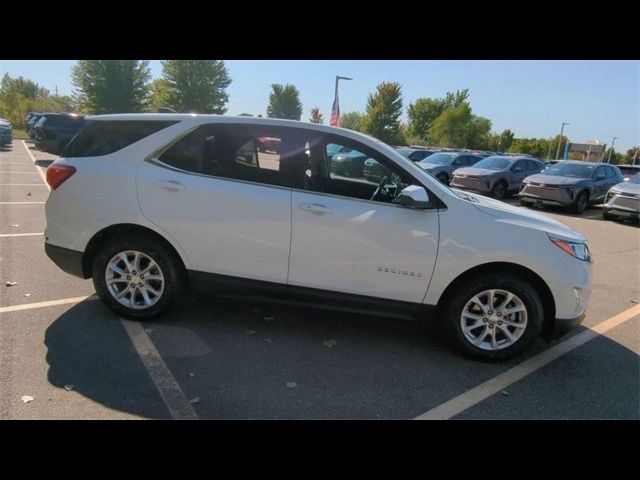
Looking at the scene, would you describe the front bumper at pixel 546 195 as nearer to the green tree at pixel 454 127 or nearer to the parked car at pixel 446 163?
the parked car at pixel 446 163

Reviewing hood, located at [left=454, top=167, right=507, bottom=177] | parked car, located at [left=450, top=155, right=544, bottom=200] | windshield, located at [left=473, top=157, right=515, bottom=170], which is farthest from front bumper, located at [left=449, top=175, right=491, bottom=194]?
windshield, located at [left=473, top=157, right=515, bottom=170]

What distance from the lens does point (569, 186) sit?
1283 cm

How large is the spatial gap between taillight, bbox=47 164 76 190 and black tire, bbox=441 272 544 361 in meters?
3.39

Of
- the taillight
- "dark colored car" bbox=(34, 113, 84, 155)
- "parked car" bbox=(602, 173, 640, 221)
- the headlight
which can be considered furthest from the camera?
"dark colored car" bbox=(34, 113, 84, 155)

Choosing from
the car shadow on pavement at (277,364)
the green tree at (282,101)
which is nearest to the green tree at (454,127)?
the green tree at (282,101)

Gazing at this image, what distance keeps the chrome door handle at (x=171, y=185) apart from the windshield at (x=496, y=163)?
45.9 ft

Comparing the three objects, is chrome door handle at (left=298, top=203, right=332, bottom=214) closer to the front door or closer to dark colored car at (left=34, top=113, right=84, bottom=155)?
the front door

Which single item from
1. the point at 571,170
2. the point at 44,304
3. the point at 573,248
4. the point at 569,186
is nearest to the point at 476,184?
the point at 569,186

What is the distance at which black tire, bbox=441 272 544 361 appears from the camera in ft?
11.4

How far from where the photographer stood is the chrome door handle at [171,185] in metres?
3.64

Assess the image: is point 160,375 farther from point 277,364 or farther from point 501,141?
point 501,141
